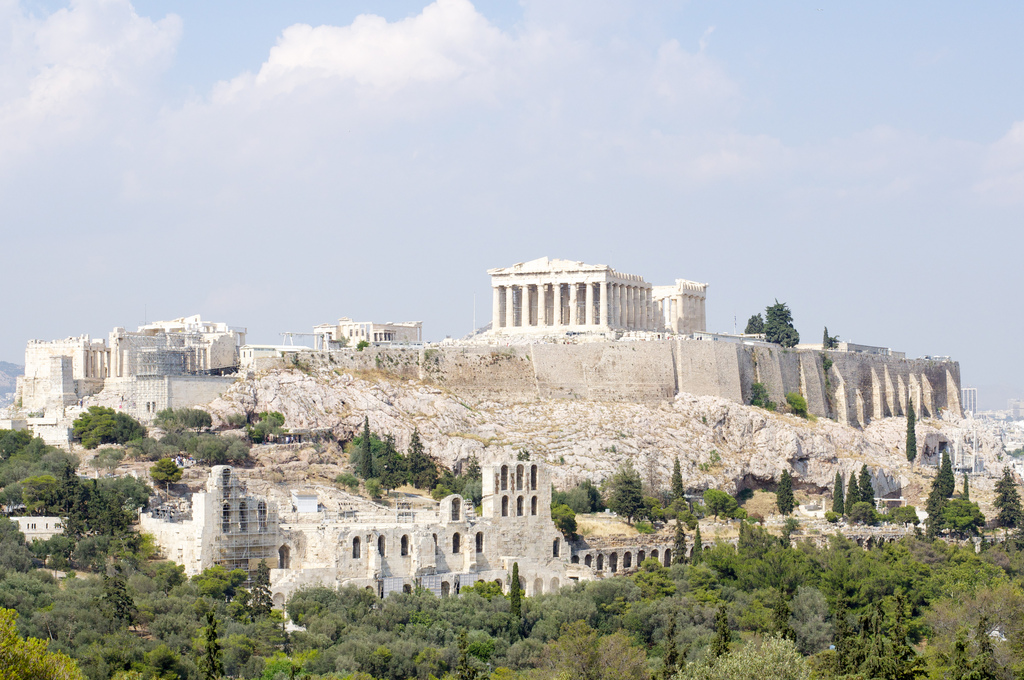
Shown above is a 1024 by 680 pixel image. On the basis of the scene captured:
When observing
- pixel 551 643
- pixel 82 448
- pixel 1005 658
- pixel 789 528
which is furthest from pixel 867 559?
pixel 82 448

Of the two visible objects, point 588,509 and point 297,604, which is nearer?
point 297,604

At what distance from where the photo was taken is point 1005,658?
53844 mm

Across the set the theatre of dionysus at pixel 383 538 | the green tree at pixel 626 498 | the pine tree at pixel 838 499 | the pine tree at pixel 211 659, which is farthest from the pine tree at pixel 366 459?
the pine tree at pixel 838 499

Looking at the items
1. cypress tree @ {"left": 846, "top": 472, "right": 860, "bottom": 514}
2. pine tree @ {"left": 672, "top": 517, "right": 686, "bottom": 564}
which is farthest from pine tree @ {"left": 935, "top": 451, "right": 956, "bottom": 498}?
pine tree @ {"left": 672, "top": 517, "right": 686, "bottom": 564}

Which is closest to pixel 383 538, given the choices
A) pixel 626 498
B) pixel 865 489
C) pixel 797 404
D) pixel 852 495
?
pixel 626 498

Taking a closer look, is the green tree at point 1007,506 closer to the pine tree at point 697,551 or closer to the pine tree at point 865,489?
the pine tree at point 865,489

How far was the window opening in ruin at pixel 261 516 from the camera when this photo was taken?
55625 millimetres

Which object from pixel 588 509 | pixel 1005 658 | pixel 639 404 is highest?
pixel 639 404

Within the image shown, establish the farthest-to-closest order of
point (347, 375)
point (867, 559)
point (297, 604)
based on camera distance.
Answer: point (347, 375)
point (867, 559)
point (297, 604)

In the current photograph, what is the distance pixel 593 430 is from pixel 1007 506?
2118cm

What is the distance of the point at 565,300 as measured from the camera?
304ft

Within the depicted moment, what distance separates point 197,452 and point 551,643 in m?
21.3

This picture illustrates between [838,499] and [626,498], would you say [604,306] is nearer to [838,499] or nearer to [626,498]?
[838,499]

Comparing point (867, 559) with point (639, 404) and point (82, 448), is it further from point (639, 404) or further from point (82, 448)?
point (82, 448)
